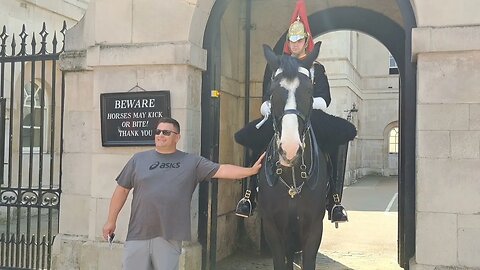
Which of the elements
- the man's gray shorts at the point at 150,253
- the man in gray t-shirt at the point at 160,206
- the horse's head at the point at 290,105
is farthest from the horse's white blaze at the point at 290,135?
the man's gray shorts at the point at 150,253

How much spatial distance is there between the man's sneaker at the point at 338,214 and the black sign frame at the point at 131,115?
2.26 meters

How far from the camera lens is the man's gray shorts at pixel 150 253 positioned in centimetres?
407

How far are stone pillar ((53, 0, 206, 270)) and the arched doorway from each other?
0.18 m

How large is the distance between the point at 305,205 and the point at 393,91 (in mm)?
26803

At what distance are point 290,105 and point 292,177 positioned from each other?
0.70 meters

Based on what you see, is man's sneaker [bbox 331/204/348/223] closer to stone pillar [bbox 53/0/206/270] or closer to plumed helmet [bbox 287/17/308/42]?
plumed helmet [bbox 287/17/308/42]

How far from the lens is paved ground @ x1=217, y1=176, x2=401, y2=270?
7.75 meters

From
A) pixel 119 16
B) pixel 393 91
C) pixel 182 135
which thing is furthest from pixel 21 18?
pixel 393 91

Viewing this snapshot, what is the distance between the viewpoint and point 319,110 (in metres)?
4.66

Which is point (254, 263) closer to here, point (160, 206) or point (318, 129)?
point (318, 129)

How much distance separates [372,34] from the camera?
8.42m

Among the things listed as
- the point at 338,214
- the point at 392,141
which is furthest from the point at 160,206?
the point at 392,141

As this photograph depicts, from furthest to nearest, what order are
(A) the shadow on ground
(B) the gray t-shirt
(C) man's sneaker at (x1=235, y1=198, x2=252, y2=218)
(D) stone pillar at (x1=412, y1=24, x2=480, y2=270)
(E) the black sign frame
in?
(A) the shadow on ground < (E) the black sign frame < (D) stone pillar at (x1=412, y1=24, x2=480, y2=270) < (C) man's sneaker at (x1=235, y1=198, x2=252, y2=218) < (B) the gray t-shirt

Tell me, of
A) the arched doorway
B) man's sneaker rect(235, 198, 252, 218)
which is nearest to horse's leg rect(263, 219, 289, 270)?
man's sneaker rect(235, 198, 252, 218)
